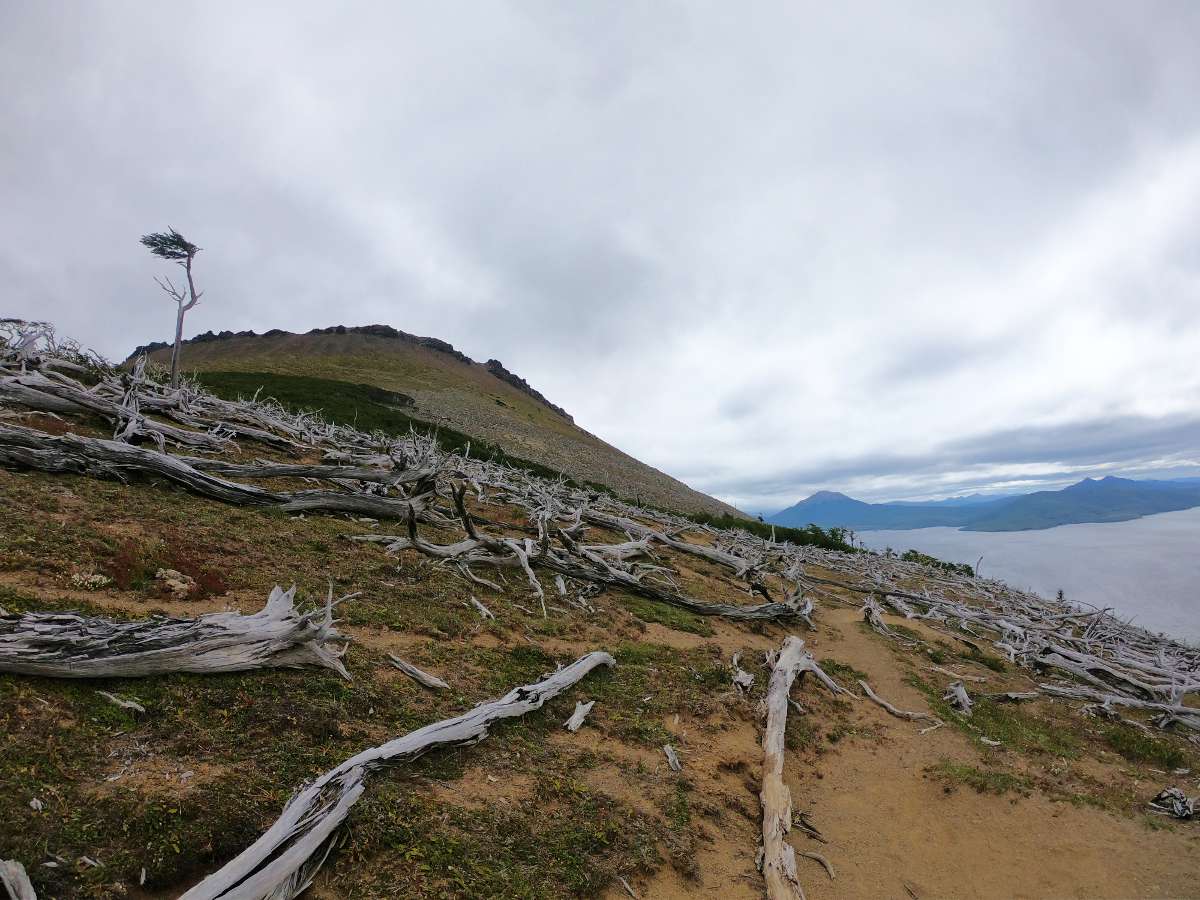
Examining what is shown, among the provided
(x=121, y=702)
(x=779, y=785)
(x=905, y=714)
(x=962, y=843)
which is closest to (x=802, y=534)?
(x=905, y=714)

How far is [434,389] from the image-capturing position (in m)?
75.2

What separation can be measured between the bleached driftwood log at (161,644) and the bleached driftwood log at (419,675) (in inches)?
27.7

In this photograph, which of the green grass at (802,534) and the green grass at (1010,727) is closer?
the green grass at (1010,727)

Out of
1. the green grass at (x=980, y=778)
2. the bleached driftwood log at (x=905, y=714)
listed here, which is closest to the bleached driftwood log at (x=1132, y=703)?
the bleached driftwood log at (x=905, y=714)

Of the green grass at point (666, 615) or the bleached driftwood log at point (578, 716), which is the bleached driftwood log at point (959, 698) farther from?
the bleached driftwood log at point (578, 716)

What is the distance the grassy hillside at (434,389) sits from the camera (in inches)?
2045

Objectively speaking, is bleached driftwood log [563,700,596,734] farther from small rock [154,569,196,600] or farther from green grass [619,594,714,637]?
small rock [154,569,196,600]

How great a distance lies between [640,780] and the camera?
5.61 meters

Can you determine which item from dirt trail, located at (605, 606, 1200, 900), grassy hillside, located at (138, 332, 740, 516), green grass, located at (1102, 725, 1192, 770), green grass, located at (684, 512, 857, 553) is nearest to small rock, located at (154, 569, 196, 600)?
dirt trail, located at (605, 606, 1200, 900)

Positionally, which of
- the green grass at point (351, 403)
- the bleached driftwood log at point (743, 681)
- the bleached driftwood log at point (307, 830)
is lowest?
the bleached driftwood log at point (743, 681)

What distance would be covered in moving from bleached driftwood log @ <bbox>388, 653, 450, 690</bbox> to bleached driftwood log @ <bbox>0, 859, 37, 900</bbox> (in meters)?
3.65

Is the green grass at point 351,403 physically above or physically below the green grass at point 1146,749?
above

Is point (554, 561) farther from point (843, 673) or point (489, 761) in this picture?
point (489, 761)

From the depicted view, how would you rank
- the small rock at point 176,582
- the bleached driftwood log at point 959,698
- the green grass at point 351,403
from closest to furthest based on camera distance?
the small rock at point 176,582 → the bleached driftwood log at point 959,698 → the green grass at point 351,403
